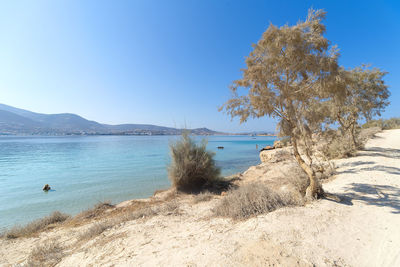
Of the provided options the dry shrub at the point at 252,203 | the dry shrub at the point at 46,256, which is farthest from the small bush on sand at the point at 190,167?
the dry shrub at the point at 46,256

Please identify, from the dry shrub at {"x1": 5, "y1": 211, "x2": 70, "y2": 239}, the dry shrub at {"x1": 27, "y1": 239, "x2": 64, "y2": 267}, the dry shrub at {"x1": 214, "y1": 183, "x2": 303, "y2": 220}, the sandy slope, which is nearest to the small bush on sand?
the sandy slope

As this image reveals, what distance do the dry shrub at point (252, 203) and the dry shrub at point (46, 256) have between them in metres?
3.34

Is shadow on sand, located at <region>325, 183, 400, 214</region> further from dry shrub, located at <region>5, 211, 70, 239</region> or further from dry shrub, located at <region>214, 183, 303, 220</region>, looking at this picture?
dry shrub, located at <region>5, 211, 70, 239</region>

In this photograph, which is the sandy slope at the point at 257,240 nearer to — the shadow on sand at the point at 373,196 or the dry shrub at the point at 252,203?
the shadow on sand at the point at 373,196

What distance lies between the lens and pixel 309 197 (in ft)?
14.4

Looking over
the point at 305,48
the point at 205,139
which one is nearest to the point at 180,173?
the point at 205,139

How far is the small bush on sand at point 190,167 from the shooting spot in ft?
26.0

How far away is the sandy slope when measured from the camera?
7.71ft

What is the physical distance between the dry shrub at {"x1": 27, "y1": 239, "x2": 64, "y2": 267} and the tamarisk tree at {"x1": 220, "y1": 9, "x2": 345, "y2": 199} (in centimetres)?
518

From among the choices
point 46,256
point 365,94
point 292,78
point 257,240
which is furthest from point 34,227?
point 365,94

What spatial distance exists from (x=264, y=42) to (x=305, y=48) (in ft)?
3.58

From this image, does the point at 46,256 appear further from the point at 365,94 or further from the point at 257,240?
the point at 365,94

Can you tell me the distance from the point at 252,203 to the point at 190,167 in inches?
174

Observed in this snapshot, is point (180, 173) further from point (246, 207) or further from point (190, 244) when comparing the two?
point (190, 244)
